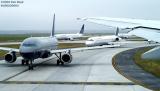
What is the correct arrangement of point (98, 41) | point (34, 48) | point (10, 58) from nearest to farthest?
point (34, 48), point (10, 58), point (98, 41)

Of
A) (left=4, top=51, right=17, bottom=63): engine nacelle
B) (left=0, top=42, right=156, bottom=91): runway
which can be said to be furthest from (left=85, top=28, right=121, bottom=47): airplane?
(left=0, top=42, right=156, bottom=91): runway

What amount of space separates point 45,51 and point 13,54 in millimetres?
2926

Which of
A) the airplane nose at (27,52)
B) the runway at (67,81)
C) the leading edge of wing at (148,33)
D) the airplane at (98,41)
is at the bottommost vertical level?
→ the airplane at (98,41)

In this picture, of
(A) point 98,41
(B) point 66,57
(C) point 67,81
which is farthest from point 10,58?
(A) point 98,41

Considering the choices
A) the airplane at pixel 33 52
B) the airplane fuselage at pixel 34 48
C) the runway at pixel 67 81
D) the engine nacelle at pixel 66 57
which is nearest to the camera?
the runway at pixel 67 81

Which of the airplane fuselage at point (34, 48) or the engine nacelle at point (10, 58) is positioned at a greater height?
the airplane fuselage at point (34, 48)

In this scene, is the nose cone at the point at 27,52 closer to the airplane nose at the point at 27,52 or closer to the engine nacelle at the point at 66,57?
the airplane nose at the point at 27,52

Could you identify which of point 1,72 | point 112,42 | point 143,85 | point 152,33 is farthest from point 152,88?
point 112,42

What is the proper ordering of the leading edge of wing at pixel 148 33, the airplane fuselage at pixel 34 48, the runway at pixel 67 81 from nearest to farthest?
the leading edge of wing at pixel 148 33 < the runway at pixel 67 81 < the airplane fuselage at pixel 34 48

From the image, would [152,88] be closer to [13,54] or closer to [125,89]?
[125,89]

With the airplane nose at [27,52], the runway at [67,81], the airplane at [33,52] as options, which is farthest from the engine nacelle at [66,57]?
the runway at [67,81]

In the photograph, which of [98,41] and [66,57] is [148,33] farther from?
[98,41]

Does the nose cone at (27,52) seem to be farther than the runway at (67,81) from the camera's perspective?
Yes

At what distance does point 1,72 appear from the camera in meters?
24.1
